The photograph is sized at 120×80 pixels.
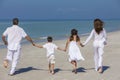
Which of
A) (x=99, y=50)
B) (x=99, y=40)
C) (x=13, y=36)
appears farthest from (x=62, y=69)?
(x=13, y=36)

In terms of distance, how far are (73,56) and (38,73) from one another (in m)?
1.36

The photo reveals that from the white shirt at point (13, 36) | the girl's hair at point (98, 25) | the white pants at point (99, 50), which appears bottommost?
the white pants at point (99, 50)

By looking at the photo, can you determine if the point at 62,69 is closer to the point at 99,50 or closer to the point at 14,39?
the point at 99,50

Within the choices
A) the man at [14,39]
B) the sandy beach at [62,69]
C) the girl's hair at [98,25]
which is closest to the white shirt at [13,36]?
the man at [14,39]

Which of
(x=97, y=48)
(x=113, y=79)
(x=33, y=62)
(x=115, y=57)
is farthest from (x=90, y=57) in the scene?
(x=113, y=79)

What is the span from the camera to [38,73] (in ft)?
43.1

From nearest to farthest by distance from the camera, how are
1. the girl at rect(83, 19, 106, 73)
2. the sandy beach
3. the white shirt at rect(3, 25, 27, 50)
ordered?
1. the sandy beach
2. the white shirt at rect(3, 25, 27, 50)
3. the girl at rect(83, 19, 106, 73)

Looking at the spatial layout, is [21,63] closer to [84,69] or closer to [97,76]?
[84,69]

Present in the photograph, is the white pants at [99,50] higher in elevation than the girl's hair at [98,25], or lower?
lower

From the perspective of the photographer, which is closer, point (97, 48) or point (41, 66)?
point (97, 48)

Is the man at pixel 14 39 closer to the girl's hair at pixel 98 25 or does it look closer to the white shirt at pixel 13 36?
the white shirt at pixel 13 36

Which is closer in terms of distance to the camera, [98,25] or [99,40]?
[98,25]

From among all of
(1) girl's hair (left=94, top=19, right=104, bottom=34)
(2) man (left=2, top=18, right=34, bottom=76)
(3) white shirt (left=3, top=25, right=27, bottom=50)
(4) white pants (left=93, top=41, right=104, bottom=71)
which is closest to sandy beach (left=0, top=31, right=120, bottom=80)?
(4) white pants (left=93, top=41, right=104, bottom=71)

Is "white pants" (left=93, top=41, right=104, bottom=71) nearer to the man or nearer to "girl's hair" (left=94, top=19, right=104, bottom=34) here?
"girl's hair" (left=94, top=19, right=104, bottom=34)
